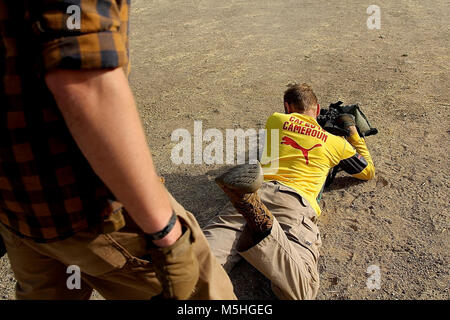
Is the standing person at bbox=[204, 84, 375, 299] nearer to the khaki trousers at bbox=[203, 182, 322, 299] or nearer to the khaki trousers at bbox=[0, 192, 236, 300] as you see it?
the khaki trousers at bbox=[203, 182, 322, 299]

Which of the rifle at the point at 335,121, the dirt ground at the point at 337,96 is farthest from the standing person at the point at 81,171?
the rifle at the point at 335,121

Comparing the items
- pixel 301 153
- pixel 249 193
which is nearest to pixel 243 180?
pixel 249 193

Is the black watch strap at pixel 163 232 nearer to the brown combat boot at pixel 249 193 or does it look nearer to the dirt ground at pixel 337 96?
the brown combat boot at pixel 249 193

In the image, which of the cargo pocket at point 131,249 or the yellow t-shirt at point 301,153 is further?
the yellow t-shirt at point 301,153

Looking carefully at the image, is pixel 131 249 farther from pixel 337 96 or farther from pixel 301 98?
pixel 337 96

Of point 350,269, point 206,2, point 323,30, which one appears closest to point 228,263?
point 350,269

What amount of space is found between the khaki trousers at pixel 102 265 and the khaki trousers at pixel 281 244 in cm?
84

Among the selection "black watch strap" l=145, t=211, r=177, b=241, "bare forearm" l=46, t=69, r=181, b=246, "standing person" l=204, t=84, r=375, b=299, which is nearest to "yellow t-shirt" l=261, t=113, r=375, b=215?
"standing person" l=204, t=84, r=375, b=299

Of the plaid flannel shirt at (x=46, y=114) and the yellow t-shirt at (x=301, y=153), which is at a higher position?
the plaid flannel shirt at (x=46, y=114)

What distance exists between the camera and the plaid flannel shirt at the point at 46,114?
101 centimetres

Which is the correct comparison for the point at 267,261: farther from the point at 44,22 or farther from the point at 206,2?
the point at 206,2

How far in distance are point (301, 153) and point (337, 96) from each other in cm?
184

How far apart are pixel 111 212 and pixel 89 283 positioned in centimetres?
40

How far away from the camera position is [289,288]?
240 cm
